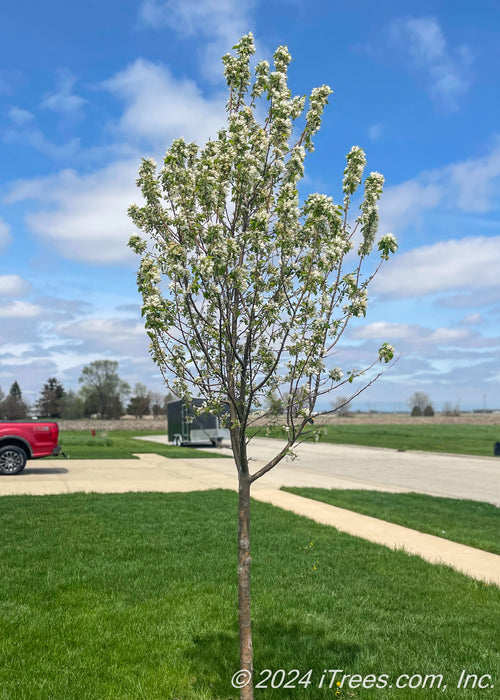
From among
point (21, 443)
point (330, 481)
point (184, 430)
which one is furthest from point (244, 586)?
point (184, 430)

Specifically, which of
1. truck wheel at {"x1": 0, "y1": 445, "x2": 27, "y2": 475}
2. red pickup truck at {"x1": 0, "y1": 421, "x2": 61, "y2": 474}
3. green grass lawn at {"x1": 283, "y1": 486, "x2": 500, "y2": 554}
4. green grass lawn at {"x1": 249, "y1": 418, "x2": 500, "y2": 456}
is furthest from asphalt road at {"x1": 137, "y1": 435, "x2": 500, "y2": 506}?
truck wheel at {"x1": 0, "y1": 445, "x2": 27, "y2": 475}

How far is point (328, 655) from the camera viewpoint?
179 inches

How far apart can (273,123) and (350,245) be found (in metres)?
0.98

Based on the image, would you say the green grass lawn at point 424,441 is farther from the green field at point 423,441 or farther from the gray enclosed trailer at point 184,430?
the gray enclosed trailer at point 184,430

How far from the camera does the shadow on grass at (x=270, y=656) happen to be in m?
4.16

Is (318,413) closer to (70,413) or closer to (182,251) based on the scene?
(182,251)

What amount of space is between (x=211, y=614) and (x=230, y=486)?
9500mm

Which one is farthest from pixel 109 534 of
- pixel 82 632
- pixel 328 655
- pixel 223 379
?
pixel 223 379

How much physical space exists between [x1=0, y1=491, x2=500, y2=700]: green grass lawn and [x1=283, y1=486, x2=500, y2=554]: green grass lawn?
7.15ft

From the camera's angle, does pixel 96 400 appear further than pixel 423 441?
Yes

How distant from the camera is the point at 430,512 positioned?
38.8ft

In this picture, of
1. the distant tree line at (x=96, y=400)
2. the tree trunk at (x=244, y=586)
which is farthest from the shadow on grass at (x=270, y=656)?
the distant tree line at (x=96, y=400)

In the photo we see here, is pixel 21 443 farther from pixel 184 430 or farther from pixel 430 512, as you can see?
pixel 184 430

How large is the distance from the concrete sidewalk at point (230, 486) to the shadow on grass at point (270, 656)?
2955 mm
